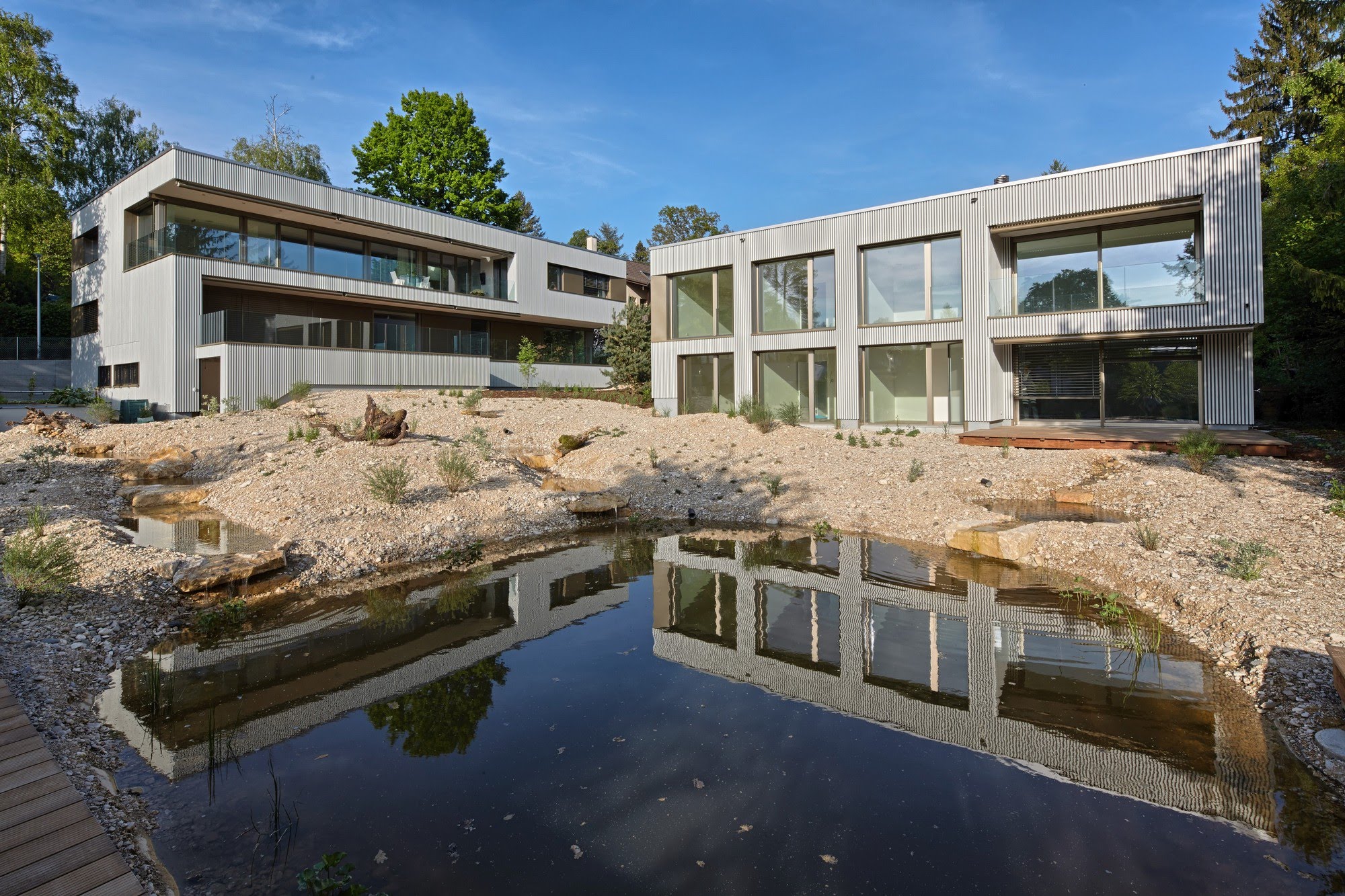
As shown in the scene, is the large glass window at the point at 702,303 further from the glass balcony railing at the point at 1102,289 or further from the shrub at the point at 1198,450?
the shrub at the point at 1198,450

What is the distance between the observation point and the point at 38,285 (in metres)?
29.2

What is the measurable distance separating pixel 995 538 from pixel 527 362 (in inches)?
858

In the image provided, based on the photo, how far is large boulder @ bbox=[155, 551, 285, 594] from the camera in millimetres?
7465

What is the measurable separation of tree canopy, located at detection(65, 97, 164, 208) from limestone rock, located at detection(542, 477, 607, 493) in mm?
37202

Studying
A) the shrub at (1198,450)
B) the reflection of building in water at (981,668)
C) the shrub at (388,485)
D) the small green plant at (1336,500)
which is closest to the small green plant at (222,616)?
the shrub at (388,485)

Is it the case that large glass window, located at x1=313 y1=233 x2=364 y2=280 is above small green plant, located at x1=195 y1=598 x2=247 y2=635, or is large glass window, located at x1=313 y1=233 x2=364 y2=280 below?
above

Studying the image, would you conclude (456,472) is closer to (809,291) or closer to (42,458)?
(42,458)

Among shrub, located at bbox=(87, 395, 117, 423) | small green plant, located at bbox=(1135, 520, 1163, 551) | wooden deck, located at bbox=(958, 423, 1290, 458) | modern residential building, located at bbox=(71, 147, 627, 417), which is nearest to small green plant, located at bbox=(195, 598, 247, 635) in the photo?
small green plant, located at bbox=(1135, 520, 1163, 551)

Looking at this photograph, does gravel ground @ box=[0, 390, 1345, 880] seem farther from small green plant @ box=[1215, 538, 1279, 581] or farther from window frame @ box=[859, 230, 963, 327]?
window frame @ box=[859, 230, 963, 327]

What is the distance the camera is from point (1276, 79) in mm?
29969

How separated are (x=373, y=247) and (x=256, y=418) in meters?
10.2

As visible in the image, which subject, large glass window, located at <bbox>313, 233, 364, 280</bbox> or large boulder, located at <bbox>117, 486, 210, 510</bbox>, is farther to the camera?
large glass window, located at <bbox>313, 233, 364, 280</bbox>

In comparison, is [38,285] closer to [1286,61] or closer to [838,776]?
[838,776]

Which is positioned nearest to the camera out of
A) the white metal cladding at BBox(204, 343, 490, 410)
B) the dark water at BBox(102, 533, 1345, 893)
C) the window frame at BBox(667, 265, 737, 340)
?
the dark water at BBox(102, 533, 1345, 893)
